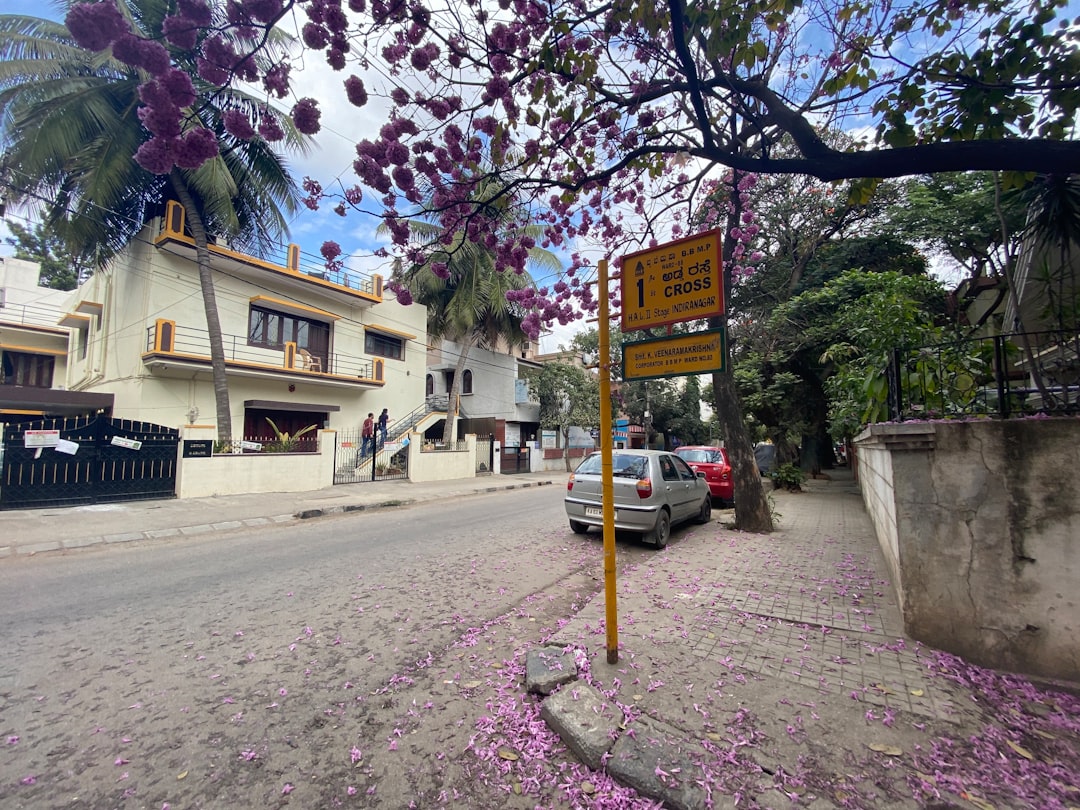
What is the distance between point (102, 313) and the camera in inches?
684

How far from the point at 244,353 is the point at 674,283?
56.7 feet

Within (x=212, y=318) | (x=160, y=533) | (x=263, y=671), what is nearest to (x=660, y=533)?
(x=263, y=671)

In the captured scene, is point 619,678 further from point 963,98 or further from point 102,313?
point 102,313

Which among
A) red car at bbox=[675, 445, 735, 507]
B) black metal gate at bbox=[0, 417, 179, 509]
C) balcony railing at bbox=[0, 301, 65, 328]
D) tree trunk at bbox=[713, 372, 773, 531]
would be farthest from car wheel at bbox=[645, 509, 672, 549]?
balcony railing at bbox=[0, 301, 65, 328]

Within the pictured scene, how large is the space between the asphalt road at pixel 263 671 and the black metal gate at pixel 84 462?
4355mm

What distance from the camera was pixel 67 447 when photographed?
9.87m

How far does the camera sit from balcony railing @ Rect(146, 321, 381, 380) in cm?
1397

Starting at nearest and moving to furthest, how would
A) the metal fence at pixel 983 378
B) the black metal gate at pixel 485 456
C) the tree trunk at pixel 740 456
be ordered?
the metal fence at pixel 983 378, the tree trunk at pixel 740 456, the black metal gate at pixel 485 456

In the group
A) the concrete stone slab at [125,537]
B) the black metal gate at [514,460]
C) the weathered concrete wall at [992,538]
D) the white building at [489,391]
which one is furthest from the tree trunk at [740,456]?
the white building at [489,391]

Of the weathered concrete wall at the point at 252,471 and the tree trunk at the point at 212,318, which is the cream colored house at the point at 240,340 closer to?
the tree trunk at the point at 212,318

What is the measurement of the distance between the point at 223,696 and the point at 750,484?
311 inches

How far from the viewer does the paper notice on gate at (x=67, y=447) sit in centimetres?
977

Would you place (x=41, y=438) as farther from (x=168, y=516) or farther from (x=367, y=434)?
(x=367, y=434)

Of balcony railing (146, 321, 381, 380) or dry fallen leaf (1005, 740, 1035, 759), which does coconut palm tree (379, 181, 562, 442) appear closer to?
balcony railing (146, 321, 381, 380)
